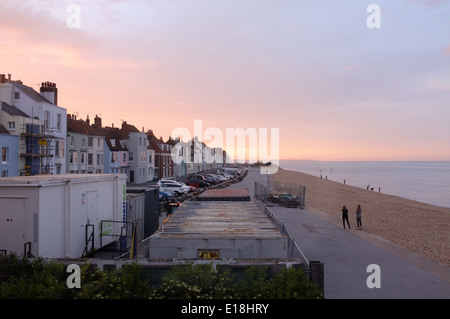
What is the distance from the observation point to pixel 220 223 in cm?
1205

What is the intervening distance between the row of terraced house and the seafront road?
2910cm

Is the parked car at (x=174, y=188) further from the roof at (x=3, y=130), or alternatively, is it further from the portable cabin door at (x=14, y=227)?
the portable cabin door at (x=14, y=227)

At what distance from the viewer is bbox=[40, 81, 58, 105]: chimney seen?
147 ft

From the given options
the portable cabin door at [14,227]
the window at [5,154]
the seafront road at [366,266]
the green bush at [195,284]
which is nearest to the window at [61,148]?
the window at [5,154]

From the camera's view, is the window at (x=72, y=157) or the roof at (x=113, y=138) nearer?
the window at (x=72, y=157)

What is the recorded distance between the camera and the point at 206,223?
12.1m

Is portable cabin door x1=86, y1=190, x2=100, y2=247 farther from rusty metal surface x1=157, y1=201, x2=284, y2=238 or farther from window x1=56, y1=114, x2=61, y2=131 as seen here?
window x1=56, y1=114, x2=61, y2=131

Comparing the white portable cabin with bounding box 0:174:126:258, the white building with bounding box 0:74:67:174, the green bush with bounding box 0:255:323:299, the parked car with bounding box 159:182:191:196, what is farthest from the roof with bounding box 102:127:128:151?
the green bush with bounding box 0:255:323:299

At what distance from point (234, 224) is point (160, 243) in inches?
121

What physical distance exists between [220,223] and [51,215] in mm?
5395

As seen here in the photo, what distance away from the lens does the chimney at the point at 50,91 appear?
44.8m

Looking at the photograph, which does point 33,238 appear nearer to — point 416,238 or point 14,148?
point 416,238

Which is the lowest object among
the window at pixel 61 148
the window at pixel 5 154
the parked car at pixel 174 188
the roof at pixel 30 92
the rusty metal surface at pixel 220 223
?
the parked car at pixel 174 188

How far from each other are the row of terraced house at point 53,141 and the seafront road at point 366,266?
29095 mm
